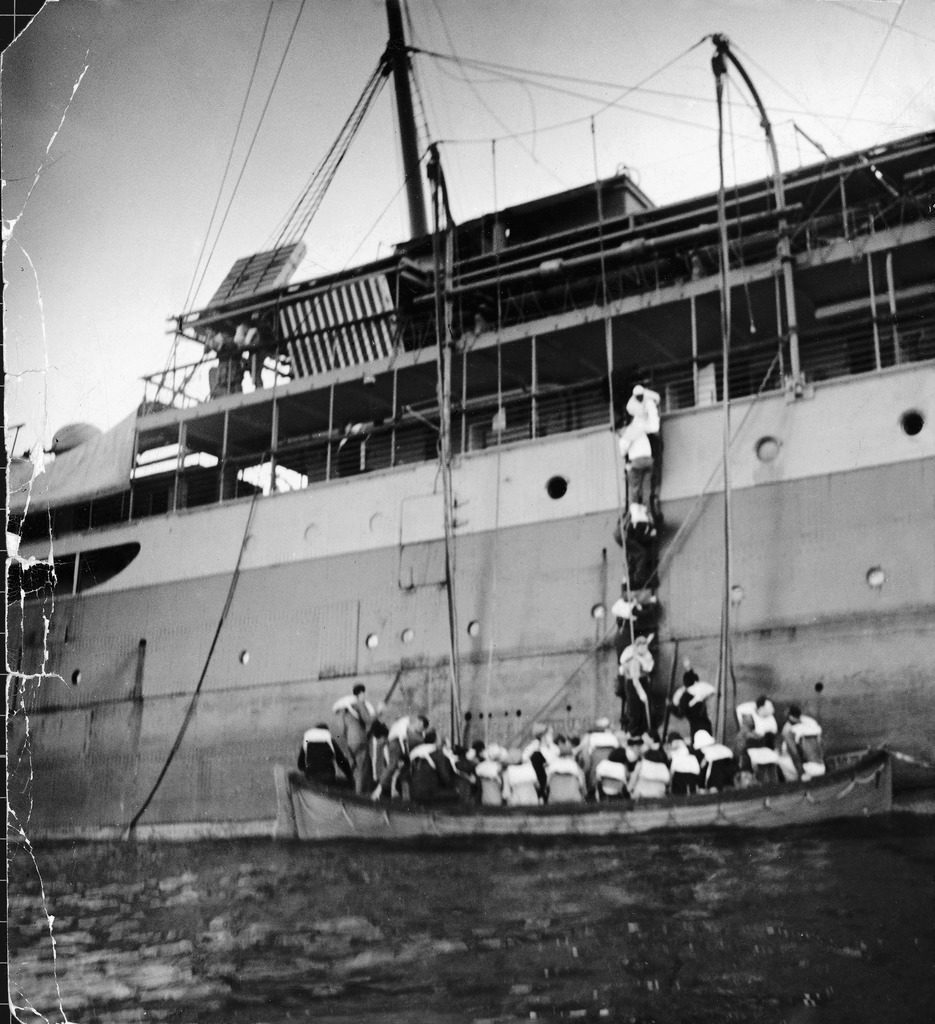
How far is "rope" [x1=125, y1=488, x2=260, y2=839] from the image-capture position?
A: 23.6 feet

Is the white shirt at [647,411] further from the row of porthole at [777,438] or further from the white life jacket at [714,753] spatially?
the white life jacket at [714,753]

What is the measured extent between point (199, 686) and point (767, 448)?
14.0 feet

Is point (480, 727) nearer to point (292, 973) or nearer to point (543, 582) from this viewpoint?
point (543, 582)

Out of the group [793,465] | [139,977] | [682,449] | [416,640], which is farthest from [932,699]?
[139,977]

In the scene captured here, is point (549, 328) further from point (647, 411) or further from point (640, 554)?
point (640, 554)

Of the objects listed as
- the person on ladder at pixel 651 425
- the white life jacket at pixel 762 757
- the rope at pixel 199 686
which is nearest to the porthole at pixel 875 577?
the white life jacket at pixel 762 757

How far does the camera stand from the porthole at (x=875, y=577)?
22.7 feet

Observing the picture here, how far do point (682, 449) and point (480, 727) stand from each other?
2.34m

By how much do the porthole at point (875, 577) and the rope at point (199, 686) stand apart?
14.5ft

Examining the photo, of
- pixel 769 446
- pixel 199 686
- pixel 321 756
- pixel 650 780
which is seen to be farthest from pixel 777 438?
pixel 199 686

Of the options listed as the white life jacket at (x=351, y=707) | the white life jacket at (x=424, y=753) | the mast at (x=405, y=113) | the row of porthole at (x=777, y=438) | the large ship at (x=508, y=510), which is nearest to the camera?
the mast at (x=405, y=113)

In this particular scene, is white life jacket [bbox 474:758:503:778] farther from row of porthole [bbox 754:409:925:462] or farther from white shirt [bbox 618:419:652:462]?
row of porthole [bbox 754:409:925:462]

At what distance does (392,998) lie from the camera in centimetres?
413

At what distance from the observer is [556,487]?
28.8 ft
